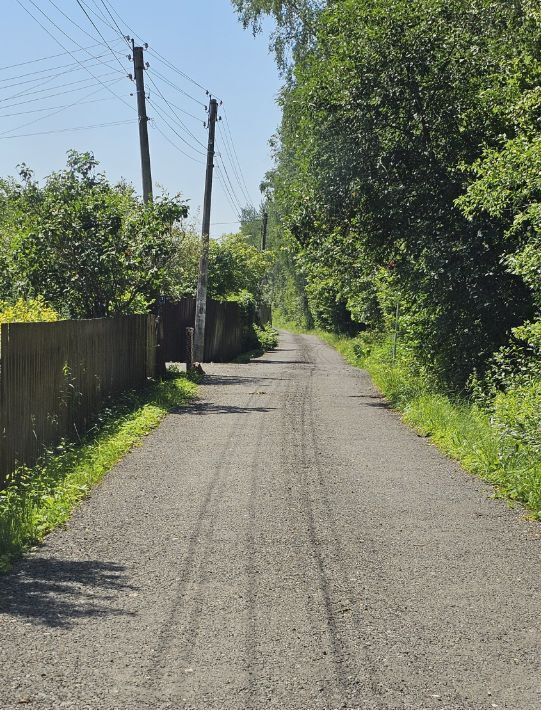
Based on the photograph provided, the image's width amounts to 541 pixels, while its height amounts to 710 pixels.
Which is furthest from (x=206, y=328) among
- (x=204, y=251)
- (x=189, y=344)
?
(x=204, y=251)

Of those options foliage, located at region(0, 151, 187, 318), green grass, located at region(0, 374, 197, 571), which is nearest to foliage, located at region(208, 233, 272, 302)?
foliage, located at region(0, 151, 187, 318)

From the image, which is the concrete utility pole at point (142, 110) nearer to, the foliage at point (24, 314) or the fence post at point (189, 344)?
the fence post at point (189, 344)

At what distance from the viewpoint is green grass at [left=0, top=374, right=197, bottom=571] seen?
24.5 feet

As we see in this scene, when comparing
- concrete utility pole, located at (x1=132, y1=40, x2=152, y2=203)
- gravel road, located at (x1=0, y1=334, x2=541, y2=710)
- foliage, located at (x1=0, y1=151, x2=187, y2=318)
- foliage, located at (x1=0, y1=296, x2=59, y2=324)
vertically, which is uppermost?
concrete utility pole, located at (x1=132, y1=40, x2=152, y2=203)

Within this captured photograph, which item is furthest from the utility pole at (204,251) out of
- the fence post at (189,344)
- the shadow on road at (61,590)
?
the shadow on road at (61,590)

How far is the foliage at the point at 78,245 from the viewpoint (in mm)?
18656

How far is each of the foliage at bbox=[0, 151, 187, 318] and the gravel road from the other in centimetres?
846

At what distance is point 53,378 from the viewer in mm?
Answer: 11703

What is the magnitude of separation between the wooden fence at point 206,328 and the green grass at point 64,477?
14316 millimetres

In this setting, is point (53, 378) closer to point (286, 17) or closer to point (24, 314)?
point (24, 314)

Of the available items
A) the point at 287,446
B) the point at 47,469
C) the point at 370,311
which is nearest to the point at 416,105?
the point at 287,446

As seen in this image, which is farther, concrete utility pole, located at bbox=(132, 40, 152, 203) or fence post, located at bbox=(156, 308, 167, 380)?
concrete utility pole, located at bbox=(132, 40, 152, 203)

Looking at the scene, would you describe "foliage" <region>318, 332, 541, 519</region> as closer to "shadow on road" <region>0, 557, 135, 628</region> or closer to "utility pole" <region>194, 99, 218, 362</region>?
"shadow on road" <region>0, 557, 135, 628</region>

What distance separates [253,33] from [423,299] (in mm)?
13630
